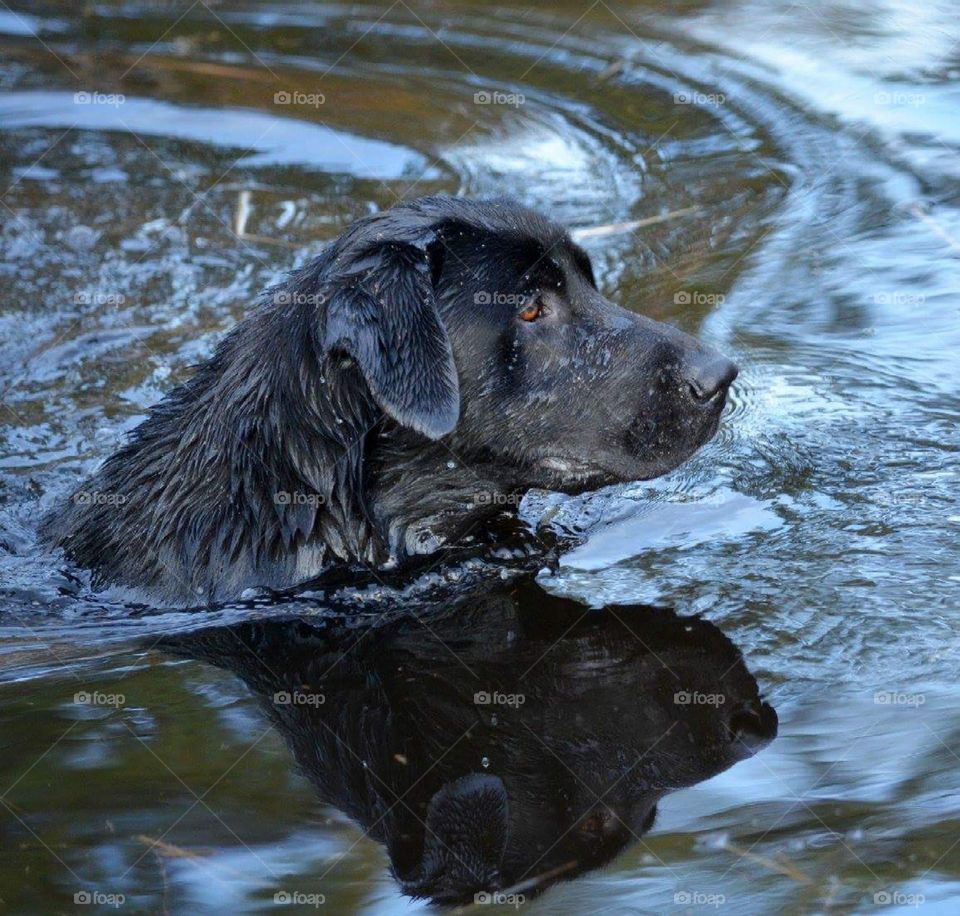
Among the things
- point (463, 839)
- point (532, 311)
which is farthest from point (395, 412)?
point (463, 839)

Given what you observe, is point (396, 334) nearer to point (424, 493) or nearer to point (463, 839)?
point (424, 493)

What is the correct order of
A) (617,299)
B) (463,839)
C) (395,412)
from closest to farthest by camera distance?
1. (463,839)
2. (395,412)
3. (617,299)

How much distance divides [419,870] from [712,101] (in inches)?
298

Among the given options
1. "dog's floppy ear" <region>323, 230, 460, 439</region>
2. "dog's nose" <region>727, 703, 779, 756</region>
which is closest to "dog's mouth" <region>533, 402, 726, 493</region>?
"dog's floppy ear" <region>323, 230, 460, 439</region>

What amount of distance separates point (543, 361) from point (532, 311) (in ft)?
0.60

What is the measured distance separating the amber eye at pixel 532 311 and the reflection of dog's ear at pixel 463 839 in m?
1.78

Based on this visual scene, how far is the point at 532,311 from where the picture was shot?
17.7 ft

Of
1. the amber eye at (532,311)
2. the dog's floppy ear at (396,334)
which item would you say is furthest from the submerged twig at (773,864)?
the amber eye at (532,311)

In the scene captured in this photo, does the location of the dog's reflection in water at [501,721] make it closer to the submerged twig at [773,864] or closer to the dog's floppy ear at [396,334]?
the submerged twig at [773,864]

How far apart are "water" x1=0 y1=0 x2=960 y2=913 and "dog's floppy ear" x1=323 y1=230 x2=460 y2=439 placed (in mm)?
965

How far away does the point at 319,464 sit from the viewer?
17.0 ft

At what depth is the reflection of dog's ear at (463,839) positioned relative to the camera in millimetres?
3820

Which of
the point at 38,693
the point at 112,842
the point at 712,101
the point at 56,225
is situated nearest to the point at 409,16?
the point at 712,101

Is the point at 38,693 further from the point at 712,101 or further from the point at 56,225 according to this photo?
the point at 712,101
